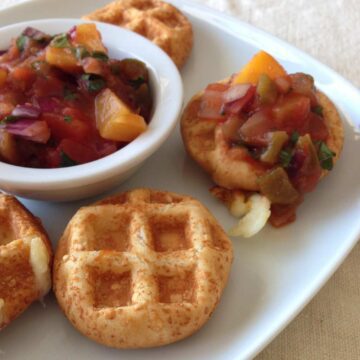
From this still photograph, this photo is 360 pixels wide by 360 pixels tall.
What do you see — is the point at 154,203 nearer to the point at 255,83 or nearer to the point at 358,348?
the point at 255,83

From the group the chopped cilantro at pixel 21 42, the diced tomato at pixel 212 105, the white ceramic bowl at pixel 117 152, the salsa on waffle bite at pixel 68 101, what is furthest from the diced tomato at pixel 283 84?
the chopped cilantro at pixel 21 42

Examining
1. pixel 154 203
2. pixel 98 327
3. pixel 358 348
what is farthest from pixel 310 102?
pixel 98 327

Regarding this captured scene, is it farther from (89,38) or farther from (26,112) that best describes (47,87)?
(89,38)

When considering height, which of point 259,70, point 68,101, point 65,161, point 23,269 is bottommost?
point 23,269

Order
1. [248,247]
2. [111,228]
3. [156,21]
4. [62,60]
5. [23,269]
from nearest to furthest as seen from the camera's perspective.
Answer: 1. [23,269]
2. [111,228]
3. [248,247]
4. [62,60]
5. [156,21]

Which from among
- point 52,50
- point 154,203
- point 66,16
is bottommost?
point 66,16

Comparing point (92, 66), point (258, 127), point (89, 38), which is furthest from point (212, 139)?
point (89, 38)

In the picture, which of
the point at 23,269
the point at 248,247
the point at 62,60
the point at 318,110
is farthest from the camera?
the point at 318,110

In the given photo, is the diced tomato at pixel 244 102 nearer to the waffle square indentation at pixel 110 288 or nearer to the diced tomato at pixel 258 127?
the diced tomato at pixel 258 127
